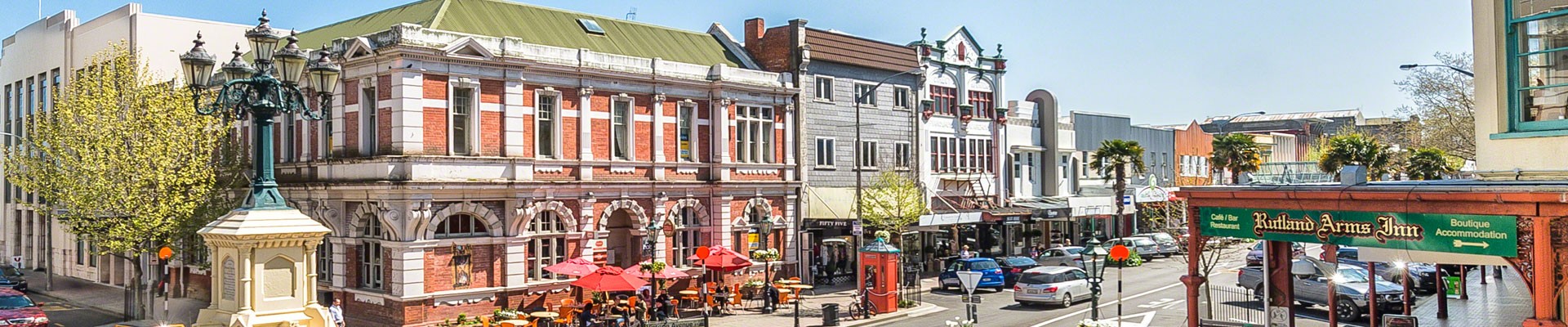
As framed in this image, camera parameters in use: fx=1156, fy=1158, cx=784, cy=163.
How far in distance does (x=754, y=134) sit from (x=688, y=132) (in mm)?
3168

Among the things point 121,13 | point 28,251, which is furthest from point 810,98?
point 28,251

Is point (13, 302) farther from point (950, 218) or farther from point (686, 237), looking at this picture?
point (950, 218)

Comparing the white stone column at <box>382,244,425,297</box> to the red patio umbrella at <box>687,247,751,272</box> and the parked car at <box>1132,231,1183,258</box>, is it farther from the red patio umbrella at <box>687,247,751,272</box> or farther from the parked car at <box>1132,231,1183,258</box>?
the parked car at <box>1132,231,1183,258</box>

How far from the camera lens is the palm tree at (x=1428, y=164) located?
45250 mm

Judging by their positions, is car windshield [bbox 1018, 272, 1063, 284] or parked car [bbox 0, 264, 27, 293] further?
parked car [bbox 0, 264, 27, 293]

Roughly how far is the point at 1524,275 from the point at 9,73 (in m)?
68.2

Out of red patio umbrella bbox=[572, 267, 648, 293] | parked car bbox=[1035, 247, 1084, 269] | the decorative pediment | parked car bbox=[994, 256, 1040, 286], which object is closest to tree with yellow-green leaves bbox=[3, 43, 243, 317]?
the decorative pediment

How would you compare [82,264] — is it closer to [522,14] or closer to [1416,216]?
[522,14]

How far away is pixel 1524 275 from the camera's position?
11.5 meters

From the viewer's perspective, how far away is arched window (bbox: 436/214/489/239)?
30375mm

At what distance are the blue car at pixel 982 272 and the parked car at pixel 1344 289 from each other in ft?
30.9

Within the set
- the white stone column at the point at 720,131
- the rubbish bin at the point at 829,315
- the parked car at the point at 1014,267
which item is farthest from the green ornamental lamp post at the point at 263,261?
the parked car at the point at 1014,267

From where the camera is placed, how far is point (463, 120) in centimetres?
3081

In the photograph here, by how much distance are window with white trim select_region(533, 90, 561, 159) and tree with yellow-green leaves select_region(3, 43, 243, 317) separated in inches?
391
